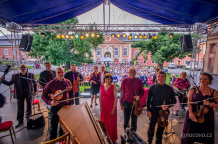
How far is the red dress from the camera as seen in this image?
2.77 m

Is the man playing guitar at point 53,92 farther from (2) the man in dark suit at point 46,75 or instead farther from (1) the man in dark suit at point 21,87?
(2) the man in dark suit at point 46,75

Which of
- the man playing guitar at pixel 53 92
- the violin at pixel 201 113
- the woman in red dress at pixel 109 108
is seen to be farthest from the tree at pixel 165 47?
the man playing guitar at pixel 53 92

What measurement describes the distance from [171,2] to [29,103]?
614cm

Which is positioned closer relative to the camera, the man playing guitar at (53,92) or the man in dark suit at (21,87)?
the man playing guitar at (53,92)

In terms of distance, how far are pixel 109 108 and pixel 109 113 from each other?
4.9 inches

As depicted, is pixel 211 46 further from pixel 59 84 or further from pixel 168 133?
pixel 59 84

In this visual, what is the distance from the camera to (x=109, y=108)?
284 cm

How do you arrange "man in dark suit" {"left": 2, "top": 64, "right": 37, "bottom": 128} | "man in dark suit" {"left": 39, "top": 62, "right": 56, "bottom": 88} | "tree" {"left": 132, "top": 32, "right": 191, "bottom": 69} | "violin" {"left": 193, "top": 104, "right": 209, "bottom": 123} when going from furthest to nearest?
"tree" {"left": 132, "top": 32, "right": 191, "bottom": 69} → "man in dark suit" {"left": 39, "top": 62, "right": 56, "bottom": 88} → "man in dark suit" {"left": 2, "top": 64, "right": 37, "bottom": 128} → "violin" {"left": 193, "top": 104, "right": 209, "bottom": 123}

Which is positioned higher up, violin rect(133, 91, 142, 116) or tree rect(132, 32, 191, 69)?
tree rect(132, 32, 191, 69)

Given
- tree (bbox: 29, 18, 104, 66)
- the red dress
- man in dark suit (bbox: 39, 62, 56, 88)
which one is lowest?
the red dress

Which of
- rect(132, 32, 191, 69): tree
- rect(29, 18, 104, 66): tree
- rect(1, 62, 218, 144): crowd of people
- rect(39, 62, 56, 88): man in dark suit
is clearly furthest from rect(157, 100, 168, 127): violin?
rect(29, 18, 104, 66): tree

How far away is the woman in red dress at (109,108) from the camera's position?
2.77 m

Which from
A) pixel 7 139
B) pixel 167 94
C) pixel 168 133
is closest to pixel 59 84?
pixel 7 139

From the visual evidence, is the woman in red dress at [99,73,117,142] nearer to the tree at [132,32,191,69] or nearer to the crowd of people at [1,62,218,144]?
the crowd of people at [1,62,218,144]
